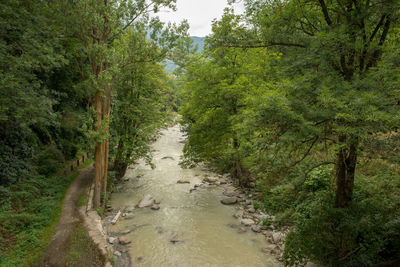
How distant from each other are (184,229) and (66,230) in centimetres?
509

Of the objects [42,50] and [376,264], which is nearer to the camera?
[376,264]

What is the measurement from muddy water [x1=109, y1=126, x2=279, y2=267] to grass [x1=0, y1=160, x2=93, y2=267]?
9.78ft

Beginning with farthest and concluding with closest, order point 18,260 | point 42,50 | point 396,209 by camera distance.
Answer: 1. point 42,50
2. point 18,260
3. point 396,209

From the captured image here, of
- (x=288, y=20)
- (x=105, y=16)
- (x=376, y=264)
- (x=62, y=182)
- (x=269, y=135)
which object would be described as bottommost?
(x=62, y=182)

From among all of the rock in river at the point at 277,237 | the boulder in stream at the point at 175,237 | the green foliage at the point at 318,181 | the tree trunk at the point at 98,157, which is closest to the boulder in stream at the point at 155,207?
the boulder in stream at the point at 175,237

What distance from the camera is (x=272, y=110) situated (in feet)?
15.3

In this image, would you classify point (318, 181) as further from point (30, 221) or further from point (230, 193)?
point (30, 221)

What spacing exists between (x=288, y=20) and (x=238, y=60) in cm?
631

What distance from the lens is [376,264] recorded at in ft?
18.5

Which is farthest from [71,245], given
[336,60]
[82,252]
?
[336,60]

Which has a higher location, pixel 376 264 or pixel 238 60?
pixel 238 60

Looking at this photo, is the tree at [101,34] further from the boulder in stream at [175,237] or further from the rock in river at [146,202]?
the boulder in stream at [175,237]

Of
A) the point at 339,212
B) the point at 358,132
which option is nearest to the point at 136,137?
the point at 339,212

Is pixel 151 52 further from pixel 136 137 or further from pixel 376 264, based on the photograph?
pixel 376 264
